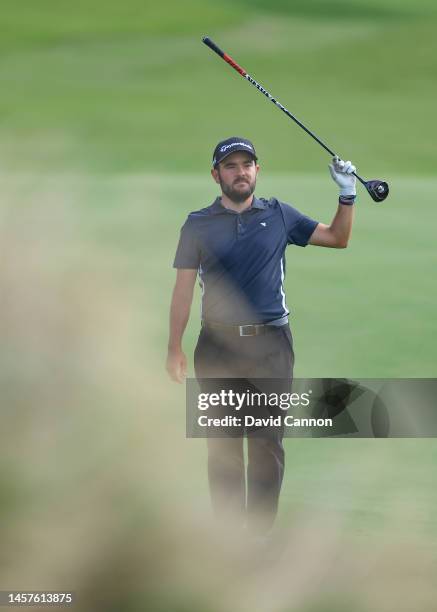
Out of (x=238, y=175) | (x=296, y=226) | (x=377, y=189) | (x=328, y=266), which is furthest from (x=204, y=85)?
(x=238, y=175)

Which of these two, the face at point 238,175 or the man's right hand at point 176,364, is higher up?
the face at point 238,175

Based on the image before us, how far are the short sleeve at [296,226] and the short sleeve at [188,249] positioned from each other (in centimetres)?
45

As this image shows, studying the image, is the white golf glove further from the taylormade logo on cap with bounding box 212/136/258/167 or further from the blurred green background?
the blurred green background

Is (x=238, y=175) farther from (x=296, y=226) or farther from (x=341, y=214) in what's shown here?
(x=341, y=214)

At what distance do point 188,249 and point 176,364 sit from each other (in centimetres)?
56

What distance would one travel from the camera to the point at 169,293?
474 inches

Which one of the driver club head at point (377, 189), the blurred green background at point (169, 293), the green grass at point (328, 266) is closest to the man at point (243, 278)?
the driver club head at point (377, 189)

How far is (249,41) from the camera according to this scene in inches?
1062

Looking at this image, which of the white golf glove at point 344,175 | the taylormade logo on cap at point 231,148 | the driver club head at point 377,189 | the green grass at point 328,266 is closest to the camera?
the taylormade logo on cap at point 231,148

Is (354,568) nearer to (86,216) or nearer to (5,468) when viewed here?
(5,468)

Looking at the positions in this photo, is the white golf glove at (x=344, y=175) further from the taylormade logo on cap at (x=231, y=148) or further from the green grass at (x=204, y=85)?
the green grass at (x=204, y=85)

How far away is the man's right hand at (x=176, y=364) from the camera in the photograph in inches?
242

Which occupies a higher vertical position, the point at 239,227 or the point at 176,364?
the point at 239,227

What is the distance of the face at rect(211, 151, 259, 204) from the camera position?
5.95m
